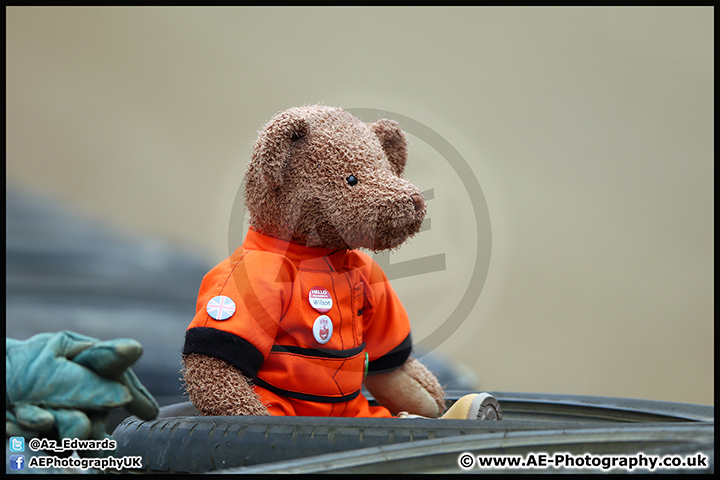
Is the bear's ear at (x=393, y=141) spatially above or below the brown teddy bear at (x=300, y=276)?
above

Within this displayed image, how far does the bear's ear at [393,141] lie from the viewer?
0.78 meters

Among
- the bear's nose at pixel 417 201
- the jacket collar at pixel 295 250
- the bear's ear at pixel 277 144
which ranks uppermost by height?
the bear's ear at pixel 277 144

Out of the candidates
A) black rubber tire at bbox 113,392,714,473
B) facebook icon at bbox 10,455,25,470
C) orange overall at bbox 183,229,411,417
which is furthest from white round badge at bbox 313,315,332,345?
facebook icon at bbox 10,455,25,470

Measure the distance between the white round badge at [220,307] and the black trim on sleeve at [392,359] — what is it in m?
0.25

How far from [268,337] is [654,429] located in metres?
0.38

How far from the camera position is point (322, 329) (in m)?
0.67

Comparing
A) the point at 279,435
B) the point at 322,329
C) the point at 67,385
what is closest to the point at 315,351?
the point at 322,329

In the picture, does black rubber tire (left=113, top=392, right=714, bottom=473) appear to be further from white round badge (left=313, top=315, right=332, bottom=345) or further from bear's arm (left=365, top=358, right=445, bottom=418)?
bear's arm (left=365, top=358, right=445, bottom=418)

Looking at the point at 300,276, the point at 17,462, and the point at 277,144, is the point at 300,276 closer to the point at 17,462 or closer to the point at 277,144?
the point at 277,144

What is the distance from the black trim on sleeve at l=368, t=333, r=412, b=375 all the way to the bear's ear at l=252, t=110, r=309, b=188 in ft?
0.90

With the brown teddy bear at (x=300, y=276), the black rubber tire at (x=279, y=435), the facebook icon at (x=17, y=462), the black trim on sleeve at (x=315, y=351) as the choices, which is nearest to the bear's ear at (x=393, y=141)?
the brown teddy bear at (x=300, y=276)

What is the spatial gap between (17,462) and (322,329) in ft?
1.02

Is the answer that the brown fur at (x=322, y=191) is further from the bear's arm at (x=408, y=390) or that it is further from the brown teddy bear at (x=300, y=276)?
the bear's arm at (x=408, y=390)

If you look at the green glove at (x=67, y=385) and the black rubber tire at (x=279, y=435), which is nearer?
the black rubber tire at (x=279, y=435)
